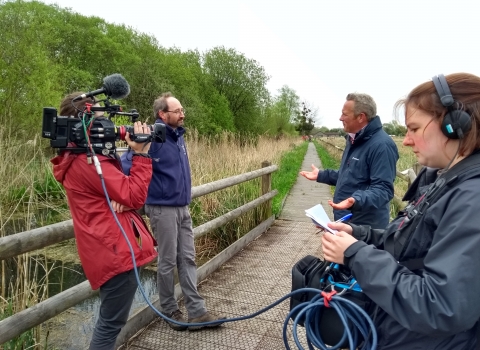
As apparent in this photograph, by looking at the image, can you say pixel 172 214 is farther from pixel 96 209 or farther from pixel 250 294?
Result: pixel 250 294

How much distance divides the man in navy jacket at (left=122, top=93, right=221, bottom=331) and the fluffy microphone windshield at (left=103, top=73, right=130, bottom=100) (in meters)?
0.95

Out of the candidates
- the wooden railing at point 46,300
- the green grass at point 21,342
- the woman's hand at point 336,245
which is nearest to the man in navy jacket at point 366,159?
the wooden railing at point 46,300

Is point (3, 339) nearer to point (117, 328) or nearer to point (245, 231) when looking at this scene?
point (117, 328)

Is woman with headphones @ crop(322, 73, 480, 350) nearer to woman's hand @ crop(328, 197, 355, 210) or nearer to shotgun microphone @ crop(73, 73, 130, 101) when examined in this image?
woman's hand @ crop(328, 197, 355, 210)

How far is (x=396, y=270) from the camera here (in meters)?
1.20

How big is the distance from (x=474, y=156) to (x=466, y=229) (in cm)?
26

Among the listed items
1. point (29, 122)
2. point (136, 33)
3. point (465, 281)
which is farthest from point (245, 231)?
point (136, 33)

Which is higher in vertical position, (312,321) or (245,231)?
(312,321)

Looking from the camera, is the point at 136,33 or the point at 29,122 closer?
the point at 29,122

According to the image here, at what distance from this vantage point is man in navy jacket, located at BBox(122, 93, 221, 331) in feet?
10.1

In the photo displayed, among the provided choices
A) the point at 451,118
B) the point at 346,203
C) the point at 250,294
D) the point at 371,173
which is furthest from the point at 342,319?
the point at 250,294

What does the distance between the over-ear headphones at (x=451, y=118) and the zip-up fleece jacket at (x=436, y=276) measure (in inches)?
5.4

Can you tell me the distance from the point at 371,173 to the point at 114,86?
2059 mm

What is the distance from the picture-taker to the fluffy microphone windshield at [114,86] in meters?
2.04
